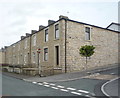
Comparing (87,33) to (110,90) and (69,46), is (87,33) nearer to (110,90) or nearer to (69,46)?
(69,46)

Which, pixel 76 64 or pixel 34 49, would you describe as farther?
pixel 34 49

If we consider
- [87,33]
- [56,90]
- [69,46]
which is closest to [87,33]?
[87,33]

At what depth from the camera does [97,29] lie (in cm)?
2309

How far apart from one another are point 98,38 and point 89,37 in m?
1.92

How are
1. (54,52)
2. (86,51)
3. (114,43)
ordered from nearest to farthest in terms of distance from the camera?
(86,51), (54,52), (114,43)

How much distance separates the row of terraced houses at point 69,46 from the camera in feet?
62.6

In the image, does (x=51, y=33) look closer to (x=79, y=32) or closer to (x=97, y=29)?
(x=79, y=32)

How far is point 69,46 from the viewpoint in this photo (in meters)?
19.4

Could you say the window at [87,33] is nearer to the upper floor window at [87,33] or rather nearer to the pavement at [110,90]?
the upper floor window at [87,33]

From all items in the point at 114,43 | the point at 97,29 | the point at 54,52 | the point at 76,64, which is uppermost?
the point at 97,29

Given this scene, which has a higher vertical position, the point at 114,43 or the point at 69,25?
the point at 69,25

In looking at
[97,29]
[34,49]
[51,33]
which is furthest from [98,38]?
[34,49]

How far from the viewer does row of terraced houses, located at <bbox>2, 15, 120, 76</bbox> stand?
1908 centimetres

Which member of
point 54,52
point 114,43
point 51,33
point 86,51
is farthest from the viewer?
point 114,43
